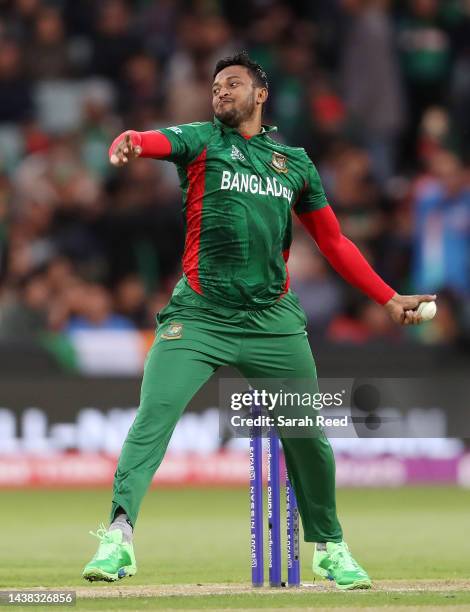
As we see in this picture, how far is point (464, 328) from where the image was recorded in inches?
519

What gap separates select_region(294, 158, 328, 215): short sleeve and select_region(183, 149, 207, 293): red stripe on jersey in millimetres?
514

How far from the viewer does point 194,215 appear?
21.6ft

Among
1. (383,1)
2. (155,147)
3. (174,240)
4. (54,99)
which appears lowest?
(155,147)

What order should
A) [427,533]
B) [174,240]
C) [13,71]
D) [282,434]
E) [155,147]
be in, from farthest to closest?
1. [13,71]
2. [174,240]
3. [427,533]
4. [282,434]
5. [155,147]

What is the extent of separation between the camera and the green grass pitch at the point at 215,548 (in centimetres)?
639

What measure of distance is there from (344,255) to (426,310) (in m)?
0.43

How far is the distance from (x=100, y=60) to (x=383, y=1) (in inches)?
114

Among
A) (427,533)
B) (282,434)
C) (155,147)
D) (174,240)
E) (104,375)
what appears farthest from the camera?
(174,240)

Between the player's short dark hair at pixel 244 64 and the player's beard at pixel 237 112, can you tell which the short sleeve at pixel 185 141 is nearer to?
the player's beard at pixel 237 112

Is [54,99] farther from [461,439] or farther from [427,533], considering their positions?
[427,533]

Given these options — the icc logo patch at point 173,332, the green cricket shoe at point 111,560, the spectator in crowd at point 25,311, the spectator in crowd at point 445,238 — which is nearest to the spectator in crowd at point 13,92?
the spectator in crowd at point 25,311

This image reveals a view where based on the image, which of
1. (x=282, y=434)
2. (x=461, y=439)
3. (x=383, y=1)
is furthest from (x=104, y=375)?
(x=282, y=434)

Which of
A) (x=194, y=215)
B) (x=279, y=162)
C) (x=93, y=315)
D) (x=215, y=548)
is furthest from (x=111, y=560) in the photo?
(x=93, y=315)

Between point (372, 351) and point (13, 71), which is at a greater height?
point (13, 71)
